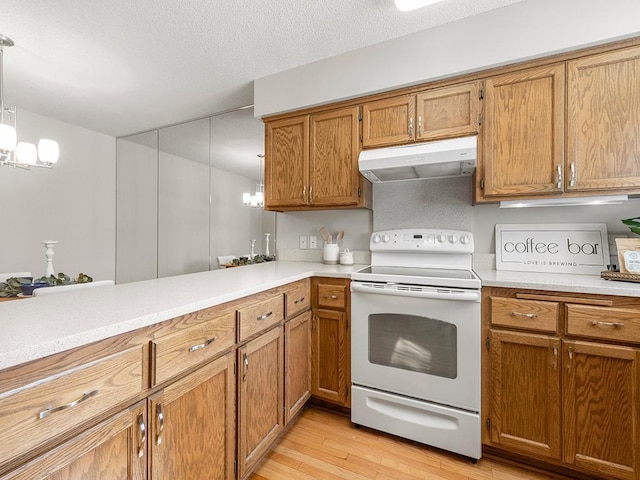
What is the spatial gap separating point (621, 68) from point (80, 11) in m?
2.97

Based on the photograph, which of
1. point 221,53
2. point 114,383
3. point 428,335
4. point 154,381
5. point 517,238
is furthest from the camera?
point 221,53

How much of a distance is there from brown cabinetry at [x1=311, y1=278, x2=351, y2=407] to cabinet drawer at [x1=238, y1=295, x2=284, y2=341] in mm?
375

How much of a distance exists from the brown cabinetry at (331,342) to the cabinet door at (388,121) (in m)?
0.99

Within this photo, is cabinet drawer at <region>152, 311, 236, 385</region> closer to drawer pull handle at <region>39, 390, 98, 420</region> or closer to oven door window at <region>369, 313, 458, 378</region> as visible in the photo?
drawer pull handle at <region>39, 390, 98, 420</region>

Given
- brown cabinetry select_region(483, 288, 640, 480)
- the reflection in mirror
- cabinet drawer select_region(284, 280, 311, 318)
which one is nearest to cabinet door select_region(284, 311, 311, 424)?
cabinet drawer select_region(284, 280, 311, 318)

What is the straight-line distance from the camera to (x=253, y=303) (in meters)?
1.41

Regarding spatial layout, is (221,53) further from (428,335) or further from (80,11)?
(428,335)

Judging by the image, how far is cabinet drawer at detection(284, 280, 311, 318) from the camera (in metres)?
1.71

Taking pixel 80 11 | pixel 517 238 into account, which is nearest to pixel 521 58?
pixel 517 238

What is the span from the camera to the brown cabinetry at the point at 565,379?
133cm

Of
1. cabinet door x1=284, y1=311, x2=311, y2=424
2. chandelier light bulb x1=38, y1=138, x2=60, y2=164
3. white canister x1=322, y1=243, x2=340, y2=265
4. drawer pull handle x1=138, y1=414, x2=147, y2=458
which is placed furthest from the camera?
white canister x1=322, y1=243, x2=340, y2=265

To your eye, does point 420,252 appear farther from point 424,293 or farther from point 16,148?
point 16,148

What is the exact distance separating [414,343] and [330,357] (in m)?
0.55

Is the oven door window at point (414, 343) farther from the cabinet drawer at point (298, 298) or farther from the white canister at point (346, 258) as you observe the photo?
the white canister at point (346, 258)
